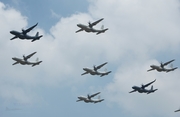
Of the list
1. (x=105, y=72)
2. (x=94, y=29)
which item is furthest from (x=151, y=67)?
(x=94, y=29)

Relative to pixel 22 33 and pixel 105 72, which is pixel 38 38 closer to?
pixel 22 33

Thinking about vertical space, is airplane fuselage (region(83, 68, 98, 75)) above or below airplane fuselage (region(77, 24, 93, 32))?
below

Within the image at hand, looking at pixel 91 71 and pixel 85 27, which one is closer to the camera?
pixel 85 27

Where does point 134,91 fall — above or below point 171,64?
below

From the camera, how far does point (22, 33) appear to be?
113 metres

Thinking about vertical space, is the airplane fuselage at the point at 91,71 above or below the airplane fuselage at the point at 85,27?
below

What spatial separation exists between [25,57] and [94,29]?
2638 centimetres

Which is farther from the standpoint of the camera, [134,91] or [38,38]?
[134,91]

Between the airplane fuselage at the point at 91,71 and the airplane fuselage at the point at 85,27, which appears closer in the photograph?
the airplane fuselage at the point at 85,27

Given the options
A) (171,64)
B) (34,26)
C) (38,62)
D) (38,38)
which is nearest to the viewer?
(34,26)

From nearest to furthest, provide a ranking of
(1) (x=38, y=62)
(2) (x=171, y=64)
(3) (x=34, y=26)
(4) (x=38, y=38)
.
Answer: (3) (x=34, y=26) < (4) (x=38, y=38) < (1) (x=38, y=62) < (2) (x=171, y=64)

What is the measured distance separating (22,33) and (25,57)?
43.1 ft

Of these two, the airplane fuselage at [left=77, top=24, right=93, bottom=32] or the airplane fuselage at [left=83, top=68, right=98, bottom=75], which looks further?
the airplane fuselage at [left=83, top=68, right=98, bottom=75]

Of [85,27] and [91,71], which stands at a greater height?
[85,27]
